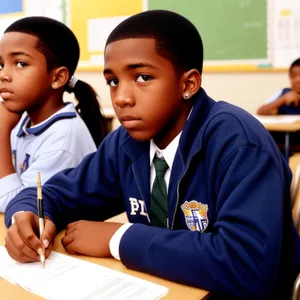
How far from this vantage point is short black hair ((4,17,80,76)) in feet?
4.46

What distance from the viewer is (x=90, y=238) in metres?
0.84

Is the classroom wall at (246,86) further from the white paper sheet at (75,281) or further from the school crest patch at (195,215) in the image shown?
the white paper sheet at (75,281)

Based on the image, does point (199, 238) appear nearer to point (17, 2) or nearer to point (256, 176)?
point (256, 176)

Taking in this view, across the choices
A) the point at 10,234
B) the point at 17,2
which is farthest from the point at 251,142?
the point at 17,2

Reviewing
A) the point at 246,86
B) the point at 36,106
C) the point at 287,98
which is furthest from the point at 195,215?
the point at 246,86

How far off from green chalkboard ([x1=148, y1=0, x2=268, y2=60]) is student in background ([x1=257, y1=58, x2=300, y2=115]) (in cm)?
27

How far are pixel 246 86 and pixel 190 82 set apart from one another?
9.37ft

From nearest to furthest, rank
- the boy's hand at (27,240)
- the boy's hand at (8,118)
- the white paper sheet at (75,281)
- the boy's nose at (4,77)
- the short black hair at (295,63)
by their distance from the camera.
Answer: the white paper sheet at (75,281)
the boy's hand at (27,240)
the boy's nose at (4,77)
the boy's hand at (8,118)
the short black hair at (295,63)

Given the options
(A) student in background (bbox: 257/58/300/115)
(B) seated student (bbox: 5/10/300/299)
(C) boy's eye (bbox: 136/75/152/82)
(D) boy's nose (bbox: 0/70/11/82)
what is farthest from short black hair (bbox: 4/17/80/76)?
(A) student in background (bbox: 257/58/300/115)

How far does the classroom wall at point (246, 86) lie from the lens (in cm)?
357

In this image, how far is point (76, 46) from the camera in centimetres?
152

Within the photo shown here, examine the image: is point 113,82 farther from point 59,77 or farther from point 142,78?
point 59,77

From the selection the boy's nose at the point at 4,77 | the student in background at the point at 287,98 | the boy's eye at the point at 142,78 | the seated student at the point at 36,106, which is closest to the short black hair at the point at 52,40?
the seated student at the point at 36,106

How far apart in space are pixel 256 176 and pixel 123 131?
0.45 m
